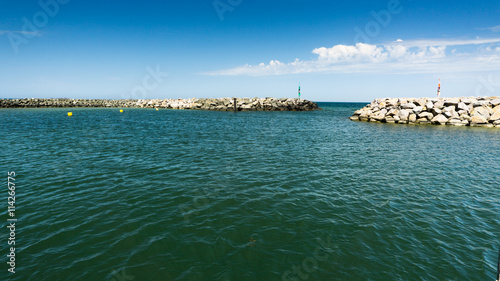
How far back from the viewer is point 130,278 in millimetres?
7586

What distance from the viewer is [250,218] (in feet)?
37.3

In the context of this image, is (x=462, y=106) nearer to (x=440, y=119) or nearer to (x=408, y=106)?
(x=440, y=119)

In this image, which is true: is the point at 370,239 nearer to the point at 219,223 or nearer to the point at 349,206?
the point at 349,206

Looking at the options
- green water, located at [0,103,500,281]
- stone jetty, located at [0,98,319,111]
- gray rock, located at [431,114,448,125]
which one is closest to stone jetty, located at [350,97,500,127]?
gray rock, located at [431,114,448,125]

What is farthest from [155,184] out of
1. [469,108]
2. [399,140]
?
[469,108]

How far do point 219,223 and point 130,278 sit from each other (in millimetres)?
4132

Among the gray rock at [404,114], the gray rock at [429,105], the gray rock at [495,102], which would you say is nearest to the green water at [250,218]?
the gray rock at [404,114]

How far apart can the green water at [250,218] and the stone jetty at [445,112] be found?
108 ft

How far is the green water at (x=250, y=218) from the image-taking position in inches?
323

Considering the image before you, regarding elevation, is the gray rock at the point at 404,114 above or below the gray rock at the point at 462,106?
below

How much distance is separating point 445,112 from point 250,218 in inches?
2236

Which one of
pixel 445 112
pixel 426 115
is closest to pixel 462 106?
pixel 445 112

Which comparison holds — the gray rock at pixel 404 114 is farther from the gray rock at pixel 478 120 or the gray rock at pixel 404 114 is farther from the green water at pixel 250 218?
the green water at pixel 250 218

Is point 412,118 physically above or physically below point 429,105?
below
